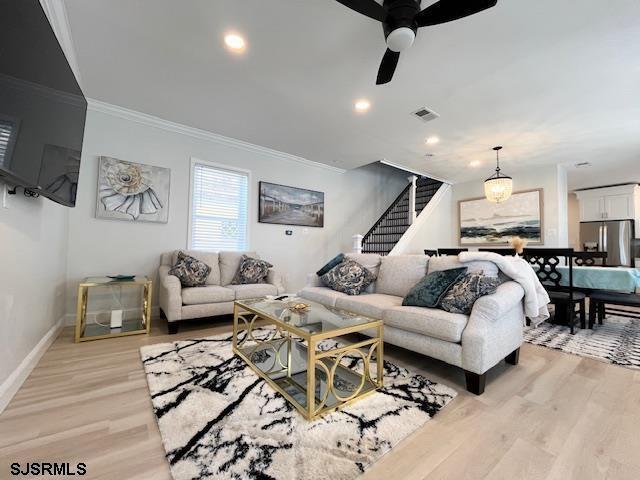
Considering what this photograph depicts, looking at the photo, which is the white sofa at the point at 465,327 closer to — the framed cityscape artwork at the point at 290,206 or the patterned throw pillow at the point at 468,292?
the patterned throw pillow at the point at 468,292

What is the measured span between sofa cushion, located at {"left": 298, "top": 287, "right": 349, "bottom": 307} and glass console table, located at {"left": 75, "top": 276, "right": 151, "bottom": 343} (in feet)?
5.69

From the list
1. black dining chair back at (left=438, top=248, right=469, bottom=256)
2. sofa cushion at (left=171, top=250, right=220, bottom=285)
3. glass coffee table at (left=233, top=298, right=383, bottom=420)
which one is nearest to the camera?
glass coffee table at (left=233, top=298, right=383, bottom=420)

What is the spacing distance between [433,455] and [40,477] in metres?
1.67

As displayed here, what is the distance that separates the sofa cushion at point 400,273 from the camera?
9.29 feet

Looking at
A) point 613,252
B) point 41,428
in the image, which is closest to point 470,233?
point 613,252

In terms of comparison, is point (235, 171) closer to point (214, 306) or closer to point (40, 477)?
point (214, 306)

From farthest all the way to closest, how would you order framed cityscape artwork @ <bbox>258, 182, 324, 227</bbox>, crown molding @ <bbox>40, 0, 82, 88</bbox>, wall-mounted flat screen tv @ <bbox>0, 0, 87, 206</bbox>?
1. framed cityscape artwork @ <bbox>258, 182, 324, 227</bbox>
2. crown molding @ <bbox>40, 0, 82, 88</bbox>
3. wall-mounted flat screen tv @ <bbox>0, 0, 87, 206</bbox>

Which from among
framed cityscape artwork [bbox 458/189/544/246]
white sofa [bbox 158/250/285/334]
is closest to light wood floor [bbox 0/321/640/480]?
white sofa [bbox 158/250/285/334]

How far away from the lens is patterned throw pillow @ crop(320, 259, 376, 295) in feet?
9.86

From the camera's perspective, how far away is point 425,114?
133 inches

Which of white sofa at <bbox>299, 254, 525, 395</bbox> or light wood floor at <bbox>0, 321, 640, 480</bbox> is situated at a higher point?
white sofa at <bbox>299, 254, 525, 395</bbox>

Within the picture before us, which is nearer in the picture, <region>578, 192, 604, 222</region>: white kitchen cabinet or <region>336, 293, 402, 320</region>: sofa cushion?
<region>336, 293, 402, 320</region>: sofa cushion

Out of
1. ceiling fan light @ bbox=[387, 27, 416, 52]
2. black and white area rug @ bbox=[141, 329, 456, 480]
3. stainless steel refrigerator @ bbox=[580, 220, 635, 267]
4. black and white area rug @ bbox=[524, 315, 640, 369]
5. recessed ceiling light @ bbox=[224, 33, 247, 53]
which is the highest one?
recessed ceiling light @ bbox=[224, 33, 247, 53]

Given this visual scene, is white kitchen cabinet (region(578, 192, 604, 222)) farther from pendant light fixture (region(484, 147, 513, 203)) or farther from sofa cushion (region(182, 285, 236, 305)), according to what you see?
sofa cushion (region(182, 285, 236, 305))
